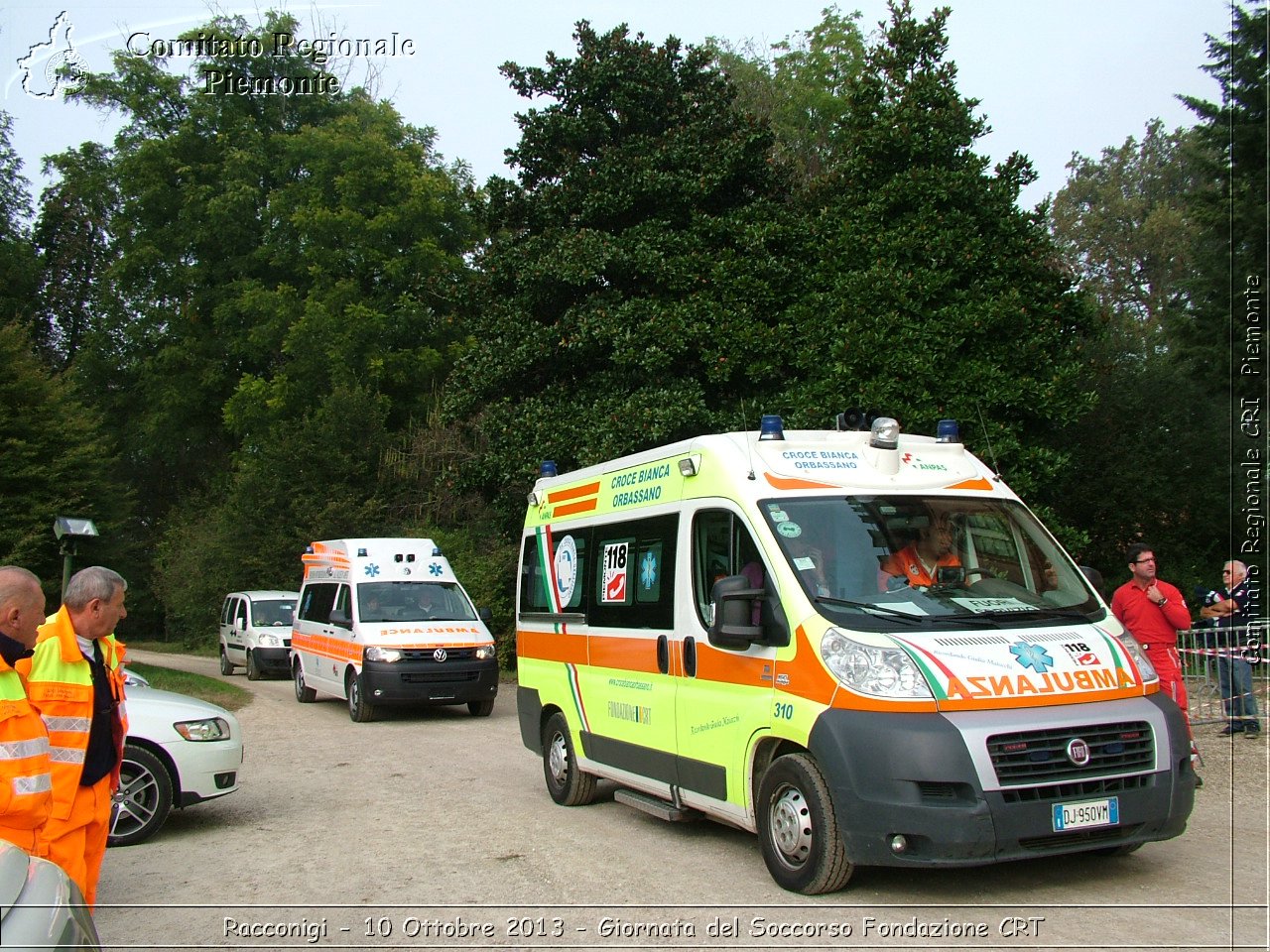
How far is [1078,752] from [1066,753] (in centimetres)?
7

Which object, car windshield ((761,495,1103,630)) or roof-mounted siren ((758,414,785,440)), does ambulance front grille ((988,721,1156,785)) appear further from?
roof-mounted siren ((758,414,785,440))

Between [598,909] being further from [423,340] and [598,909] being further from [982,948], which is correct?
[423,340]

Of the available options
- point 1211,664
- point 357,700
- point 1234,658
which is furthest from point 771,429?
point 357,700

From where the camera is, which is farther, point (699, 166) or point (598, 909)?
point (699, 166)

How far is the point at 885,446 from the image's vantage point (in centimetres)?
735

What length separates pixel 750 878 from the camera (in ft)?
22.3

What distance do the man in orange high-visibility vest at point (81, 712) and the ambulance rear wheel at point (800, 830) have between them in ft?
11.2

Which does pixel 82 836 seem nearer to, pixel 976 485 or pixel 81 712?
pixel 81 712

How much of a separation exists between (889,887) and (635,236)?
13756 millimetres

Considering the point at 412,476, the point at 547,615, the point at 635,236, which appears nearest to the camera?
the point at 547,615

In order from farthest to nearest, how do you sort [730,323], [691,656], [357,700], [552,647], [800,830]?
[730,323] < [357,700] < [552,647] < [691,656] < [800,830]

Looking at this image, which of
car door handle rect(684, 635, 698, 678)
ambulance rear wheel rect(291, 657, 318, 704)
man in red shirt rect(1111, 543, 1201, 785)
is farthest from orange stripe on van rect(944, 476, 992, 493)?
ambulance rear wheel rect(291, 657, 318, 704)

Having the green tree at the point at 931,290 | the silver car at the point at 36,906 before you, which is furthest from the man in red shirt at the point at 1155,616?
Answer: the silver car at the point at 36,906

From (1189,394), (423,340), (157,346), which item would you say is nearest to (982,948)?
(1189,394)
